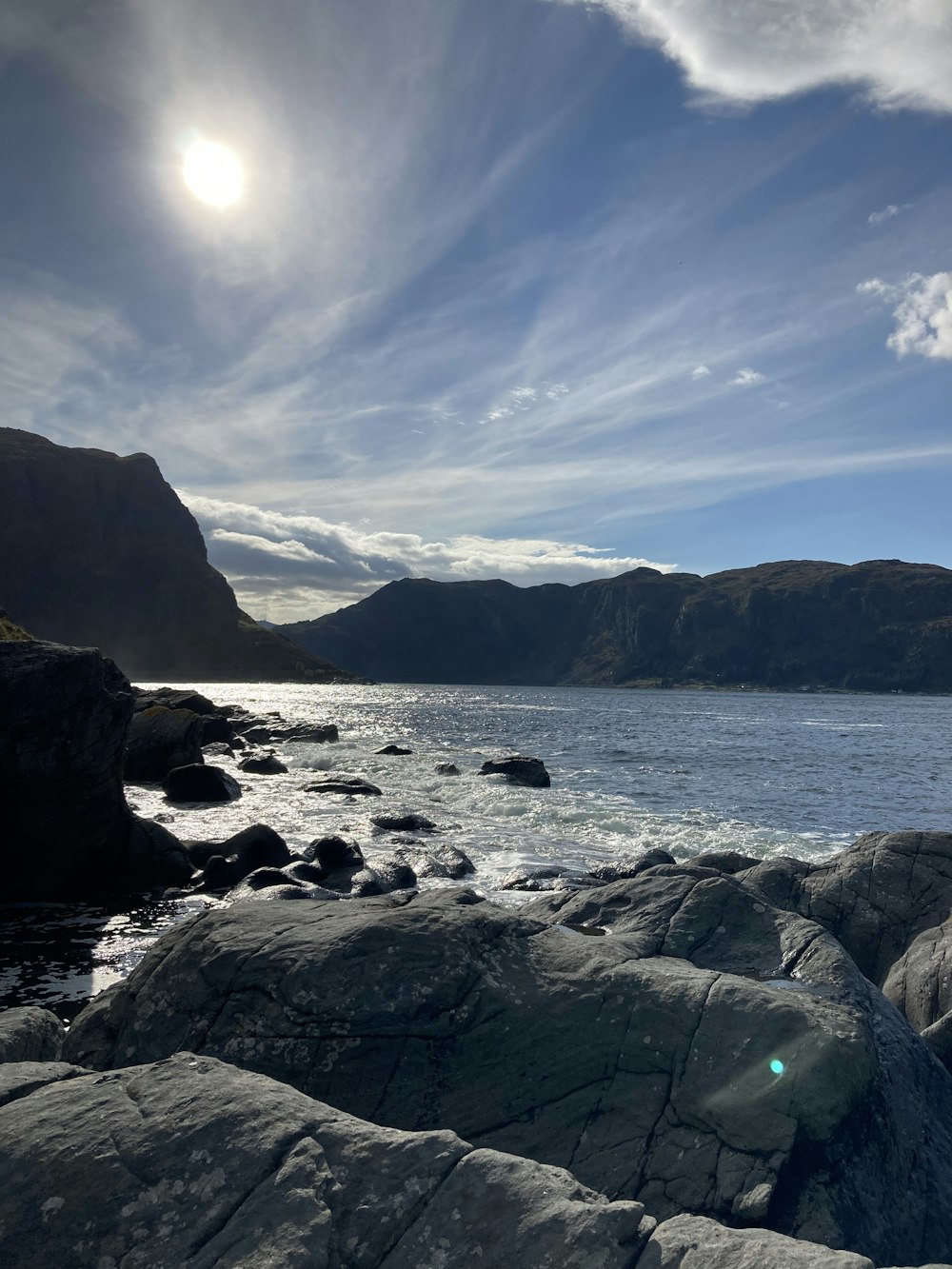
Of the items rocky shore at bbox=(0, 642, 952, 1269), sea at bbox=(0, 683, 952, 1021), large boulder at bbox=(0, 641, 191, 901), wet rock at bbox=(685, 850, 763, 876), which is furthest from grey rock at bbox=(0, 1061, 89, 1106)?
wet rock at bbox=(685, 850, 763, 876)

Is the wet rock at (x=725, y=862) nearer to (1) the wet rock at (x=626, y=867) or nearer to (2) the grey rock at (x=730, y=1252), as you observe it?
(1) the wet rock at (x=626, y=867)

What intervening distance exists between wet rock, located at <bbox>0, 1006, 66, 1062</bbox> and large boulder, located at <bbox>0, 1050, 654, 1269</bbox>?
1.68m

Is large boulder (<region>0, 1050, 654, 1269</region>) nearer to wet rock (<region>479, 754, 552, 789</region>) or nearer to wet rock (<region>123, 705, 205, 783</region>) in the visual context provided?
wet rock (<region>123, 705, 205, 783</region>)

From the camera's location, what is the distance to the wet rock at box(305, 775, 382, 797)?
116 feet

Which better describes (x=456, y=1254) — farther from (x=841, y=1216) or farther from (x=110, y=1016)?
(x=110, y=1016)

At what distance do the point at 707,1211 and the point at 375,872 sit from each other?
1465 cm

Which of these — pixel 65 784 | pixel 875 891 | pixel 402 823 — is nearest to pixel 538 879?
pixel 402 823

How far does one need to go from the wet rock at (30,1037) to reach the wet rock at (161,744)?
31590 mm

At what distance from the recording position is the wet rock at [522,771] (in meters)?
40.1

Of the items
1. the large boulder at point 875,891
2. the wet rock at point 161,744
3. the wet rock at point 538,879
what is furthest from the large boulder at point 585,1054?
the wet rock at point 161,744

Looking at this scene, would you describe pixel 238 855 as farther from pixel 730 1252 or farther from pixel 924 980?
pixel 730 1252

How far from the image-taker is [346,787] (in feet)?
117

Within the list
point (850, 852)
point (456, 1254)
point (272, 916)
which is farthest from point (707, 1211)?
point (850, 852)

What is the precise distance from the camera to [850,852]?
1531cm
